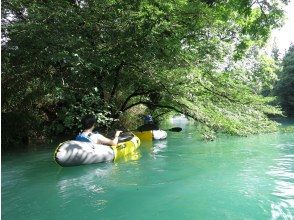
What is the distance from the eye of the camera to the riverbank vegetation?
956cm

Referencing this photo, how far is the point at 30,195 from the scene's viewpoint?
22.4 feet

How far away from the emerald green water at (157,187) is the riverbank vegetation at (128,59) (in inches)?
66.6

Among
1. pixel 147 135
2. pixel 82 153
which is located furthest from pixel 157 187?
pixel 147 135

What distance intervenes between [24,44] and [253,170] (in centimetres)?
689

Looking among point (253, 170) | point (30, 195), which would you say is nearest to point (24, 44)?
point (30, 195)

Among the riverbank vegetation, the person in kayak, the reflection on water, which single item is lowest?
the reflection on water

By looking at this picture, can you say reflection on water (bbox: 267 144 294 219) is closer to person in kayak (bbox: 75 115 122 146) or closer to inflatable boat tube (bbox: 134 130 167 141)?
person in kayak (bbox: 75 115 122 146)

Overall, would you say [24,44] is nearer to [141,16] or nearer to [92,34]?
[92,34]

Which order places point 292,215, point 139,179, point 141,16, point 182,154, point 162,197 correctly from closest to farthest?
point 292,215, point 162,197, point 139,179, point 141,16, point 182,154

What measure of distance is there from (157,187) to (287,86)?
3741 cm

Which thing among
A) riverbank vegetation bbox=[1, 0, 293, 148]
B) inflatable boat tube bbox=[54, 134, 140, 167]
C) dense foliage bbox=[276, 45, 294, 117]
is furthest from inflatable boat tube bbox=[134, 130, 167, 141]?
dense foliage bbox=[276, 45, 294, 117]

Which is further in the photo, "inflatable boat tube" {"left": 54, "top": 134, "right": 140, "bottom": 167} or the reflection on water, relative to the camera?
"inflatable boat tube" {"left": 54, "top": 134, "right": 140, "bottom": 167}

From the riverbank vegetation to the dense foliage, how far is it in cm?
2705

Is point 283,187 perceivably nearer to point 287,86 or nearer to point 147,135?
point 147,135
